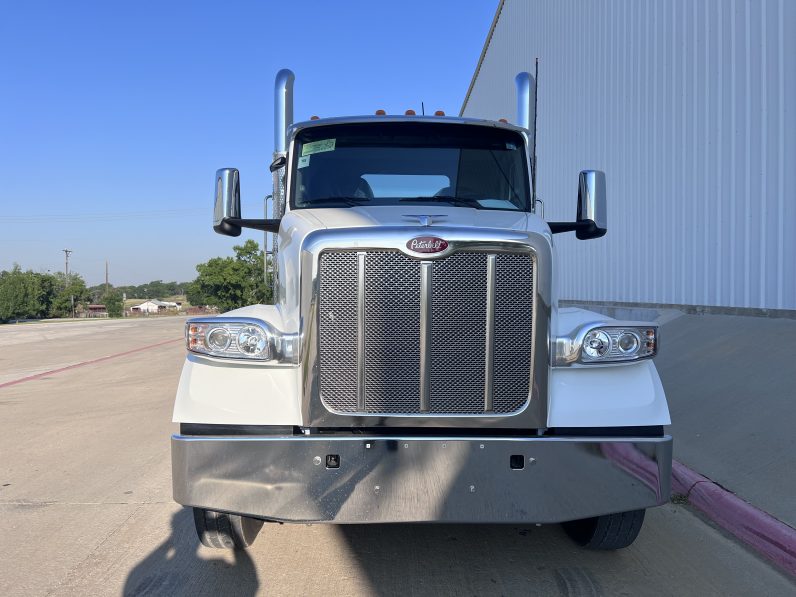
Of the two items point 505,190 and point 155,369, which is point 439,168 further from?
point 155,369

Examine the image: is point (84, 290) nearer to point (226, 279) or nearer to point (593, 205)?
point (226, 279)

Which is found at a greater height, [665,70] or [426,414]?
[665,70]

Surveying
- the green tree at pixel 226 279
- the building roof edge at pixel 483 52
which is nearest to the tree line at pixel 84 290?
the green tree at pixel 226 279

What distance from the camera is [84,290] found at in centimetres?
10944

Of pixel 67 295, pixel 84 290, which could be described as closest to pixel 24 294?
pixel 67 295

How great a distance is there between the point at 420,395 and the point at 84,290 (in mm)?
117310

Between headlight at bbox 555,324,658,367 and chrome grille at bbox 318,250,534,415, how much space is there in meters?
0.20

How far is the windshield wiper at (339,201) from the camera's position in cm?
452

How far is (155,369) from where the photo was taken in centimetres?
1389

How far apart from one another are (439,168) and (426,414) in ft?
7.03

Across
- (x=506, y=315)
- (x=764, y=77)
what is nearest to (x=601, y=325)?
(x=506, y=315)

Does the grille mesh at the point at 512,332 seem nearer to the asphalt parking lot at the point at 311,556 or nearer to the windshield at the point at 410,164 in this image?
the asphalt parking lot at the point at 311,556

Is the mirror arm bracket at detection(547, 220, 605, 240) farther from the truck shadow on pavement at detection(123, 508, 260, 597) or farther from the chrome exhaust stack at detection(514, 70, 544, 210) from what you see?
the truck shadow on pavement at detection(123, 508, 260, 597)

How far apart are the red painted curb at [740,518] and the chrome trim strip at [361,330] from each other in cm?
252
